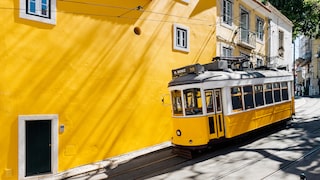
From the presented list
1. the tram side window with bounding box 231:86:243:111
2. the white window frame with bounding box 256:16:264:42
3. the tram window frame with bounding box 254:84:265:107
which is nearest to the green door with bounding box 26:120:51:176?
the tram side window with bounding box 231:86:243:111

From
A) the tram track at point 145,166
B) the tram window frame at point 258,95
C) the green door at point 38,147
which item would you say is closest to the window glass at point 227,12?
the tram window frame at point 258,95

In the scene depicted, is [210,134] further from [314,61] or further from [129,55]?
[314,61]

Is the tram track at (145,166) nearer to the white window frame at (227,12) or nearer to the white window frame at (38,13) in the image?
the white window frame at (38,13)

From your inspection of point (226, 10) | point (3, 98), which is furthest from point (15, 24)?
point (226, 10)

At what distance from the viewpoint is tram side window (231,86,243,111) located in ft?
39.3

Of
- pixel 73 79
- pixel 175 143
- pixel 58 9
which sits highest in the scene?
pixel 58 9

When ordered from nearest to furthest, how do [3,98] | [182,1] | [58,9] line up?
[3,98] → [58,9] → [182,1]

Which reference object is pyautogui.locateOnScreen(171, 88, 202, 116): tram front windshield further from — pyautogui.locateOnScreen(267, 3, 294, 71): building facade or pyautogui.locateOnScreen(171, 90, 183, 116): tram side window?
pyautogui.locateOnScreen(267, 3, 294, 71): building facade

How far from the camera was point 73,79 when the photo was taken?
1165cm

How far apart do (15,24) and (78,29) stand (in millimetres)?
2270

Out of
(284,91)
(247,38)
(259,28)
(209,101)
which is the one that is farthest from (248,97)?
(259,28)

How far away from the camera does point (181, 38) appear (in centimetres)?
1590

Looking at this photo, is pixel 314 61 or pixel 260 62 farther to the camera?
pixel 314 61

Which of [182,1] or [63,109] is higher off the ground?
[182,1]
